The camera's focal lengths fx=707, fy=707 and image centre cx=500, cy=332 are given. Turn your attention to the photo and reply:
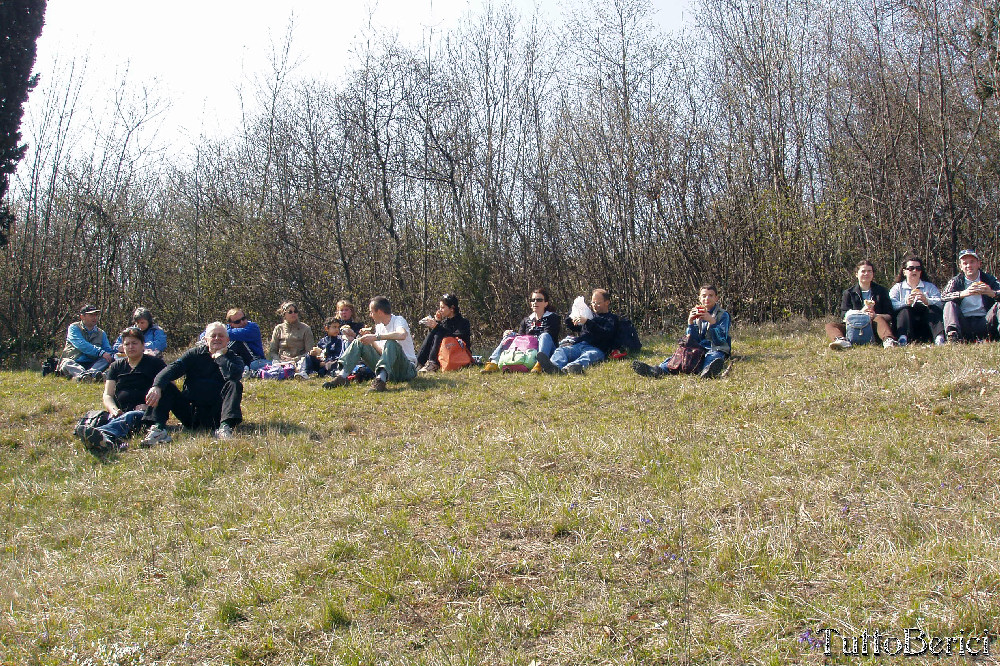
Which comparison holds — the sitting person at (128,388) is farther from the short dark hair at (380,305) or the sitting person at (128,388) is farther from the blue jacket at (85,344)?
Answer: the blue jacket at (85,344)

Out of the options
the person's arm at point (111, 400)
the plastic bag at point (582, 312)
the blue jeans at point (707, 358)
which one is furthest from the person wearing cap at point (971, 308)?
the person's arm at point (111, 400)

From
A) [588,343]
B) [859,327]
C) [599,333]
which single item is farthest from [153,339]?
[859,327]

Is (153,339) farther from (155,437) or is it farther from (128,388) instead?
(155,437)

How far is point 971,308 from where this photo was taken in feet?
25.6

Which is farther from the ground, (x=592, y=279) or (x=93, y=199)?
(x=93, y=199)

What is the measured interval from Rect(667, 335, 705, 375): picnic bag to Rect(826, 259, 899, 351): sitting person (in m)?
1.82

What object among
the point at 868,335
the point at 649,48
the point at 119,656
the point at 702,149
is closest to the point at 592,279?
the point at 702,149

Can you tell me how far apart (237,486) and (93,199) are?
14.0 meters

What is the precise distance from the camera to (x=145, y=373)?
22.5 feet

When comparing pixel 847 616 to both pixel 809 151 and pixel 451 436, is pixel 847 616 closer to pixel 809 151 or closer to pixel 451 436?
pixel 451 436

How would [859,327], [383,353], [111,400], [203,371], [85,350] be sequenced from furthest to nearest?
[85,350]
[383,353]
[859,327]
[203,371]
[111,400]

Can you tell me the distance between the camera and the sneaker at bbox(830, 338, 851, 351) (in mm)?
8120

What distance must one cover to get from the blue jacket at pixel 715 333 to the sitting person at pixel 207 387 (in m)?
4.87

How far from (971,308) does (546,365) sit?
4735 mm
